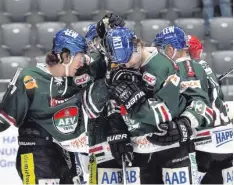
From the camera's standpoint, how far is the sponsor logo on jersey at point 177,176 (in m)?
3.64

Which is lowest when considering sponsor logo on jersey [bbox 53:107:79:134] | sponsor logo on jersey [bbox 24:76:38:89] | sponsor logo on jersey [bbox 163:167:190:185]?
sponsor logo on jersey [bbox 163:167:190:185]

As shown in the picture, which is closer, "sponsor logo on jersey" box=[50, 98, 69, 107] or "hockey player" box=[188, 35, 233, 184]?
"sponsor logo on jersey" box=[50, 98, 69, 107]

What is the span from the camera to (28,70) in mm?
3707

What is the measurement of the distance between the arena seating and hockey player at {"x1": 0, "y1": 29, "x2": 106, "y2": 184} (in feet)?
8.66

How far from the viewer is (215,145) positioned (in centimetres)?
409

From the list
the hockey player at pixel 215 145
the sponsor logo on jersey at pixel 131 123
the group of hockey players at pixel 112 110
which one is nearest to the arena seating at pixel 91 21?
the hockey player at pixel 215 145

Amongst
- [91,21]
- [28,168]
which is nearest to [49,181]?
[28,168]

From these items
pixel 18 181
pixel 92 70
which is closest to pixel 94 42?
pixel 92 70

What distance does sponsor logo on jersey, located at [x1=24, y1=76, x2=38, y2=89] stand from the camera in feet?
11.9

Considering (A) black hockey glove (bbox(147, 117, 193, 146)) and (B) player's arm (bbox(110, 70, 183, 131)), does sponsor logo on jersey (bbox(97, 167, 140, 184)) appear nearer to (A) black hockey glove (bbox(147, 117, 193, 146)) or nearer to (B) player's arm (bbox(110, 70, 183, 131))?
(A) black hockey glove (bbox(147, 117, 193, 146))

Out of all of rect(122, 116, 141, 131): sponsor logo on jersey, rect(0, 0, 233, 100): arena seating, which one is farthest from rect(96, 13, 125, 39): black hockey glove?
rect(0, 0, 233, 100): arena seating

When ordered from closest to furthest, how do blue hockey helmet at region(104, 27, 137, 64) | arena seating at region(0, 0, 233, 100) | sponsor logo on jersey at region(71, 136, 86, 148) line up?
blue hockey helmet at region(104, 27, 137, 64) → sponsor logo on jersey at region(71, 136, 86, 148) → arena seating at region(0, 0, 233, 100)

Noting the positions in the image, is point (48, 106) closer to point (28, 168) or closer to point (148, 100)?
point (28, 168)

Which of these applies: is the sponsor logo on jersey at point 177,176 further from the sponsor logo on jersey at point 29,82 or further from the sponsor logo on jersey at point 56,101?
the sponsor logo on jersey at point 29,82
